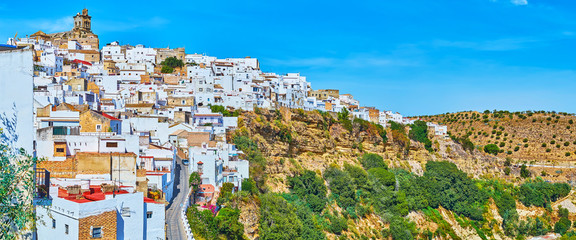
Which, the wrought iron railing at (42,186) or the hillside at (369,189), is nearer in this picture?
the wrought iron railing at (42,186)

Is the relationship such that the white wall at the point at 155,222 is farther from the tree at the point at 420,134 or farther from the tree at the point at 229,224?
the tree at the point at 420,134

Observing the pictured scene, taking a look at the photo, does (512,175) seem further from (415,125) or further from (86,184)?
(86,184)

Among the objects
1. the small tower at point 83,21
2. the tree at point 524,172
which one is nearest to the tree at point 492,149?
the tree at point 524,172

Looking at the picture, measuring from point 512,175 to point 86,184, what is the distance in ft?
203

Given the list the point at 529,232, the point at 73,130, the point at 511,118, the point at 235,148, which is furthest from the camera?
the point at 511,118

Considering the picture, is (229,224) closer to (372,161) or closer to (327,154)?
(327,154)

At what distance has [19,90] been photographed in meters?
14.0

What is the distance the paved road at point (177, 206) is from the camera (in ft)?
72.0

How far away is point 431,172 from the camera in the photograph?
60.0 metres

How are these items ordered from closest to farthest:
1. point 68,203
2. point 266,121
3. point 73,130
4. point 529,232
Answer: point 68,203, point 73,130, point 266,121, point 529,232

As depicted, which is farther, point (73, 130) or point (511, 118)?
point (511, 118)

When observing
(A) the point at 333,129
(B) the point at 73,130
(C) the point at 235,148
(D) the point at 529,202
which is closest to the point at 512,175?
(D) the point at 529,202

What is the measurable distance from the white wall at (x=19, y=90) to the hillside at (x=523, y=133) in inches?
2854

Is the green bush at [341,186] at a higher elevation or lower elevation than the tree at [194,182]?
lower
